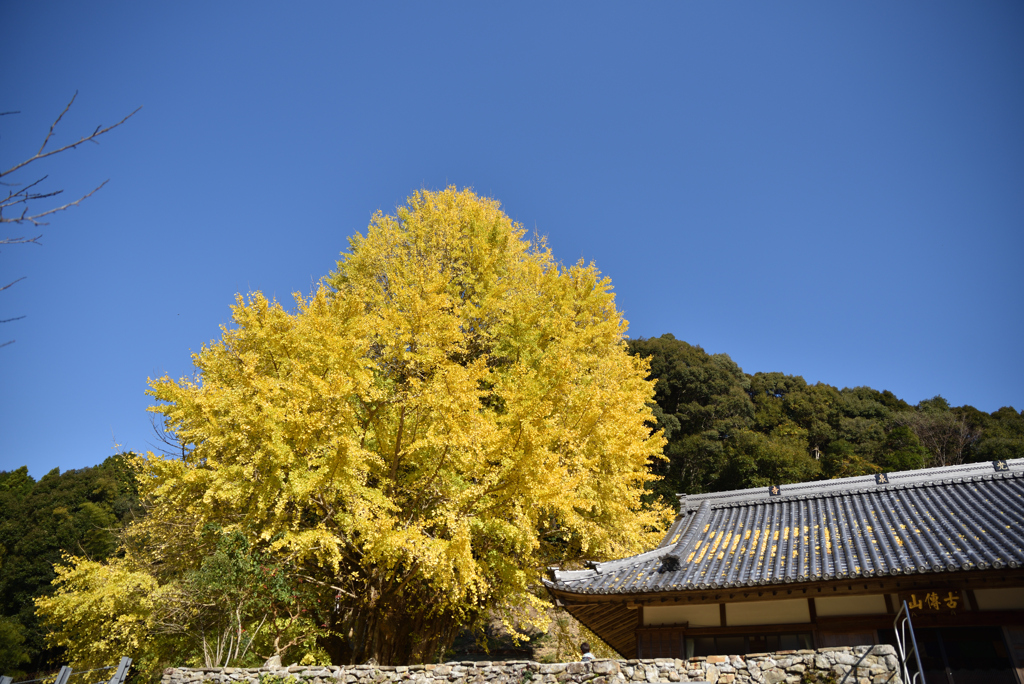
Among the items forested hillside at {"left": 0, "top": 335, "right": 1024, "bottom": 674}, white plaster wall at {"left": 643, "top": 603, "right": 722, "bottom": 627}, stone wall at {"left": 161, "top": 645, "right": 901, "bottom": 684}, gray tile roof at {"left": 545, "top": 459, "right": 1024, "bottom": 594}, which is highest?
forested hillside at {"left": 0, "top": 335, "right": 1024, "bottom": 674}

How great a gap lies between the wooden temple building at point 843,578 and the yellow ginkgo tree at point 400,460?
1.74 meters

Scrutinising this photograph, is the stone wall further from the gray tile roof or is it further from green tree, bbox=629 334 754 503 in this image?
green tree, bbox=629 334 754 503

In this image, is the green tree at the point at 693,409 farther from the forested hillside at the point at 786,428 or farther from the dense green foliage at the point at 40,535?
the dense green foliage at the point at 40,535

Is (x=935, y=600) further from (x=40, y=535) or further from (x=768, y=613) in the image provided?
(x=40, y=535)

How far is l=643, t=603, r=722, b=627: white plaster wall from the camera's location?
6.91 metres

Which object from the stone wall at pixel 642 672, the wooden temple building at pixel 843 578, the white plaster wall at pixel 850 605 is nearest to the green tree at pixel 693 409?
the wooden temple building at pixel 843 578

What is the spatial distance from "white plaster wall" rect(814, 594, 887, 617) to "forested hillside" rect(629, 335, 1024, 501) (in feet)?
57.4

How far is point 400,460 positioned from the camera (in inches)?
351

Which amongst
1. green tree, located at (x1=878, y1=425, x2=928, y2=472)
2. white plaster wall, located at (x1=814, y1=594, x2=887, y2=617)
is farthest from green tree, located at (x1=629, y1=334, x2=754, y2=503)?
white plaster wall, located at (x1=814, y1=594, x2=887, y2=617)

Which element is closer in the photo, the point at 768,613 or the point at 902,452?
the point at 768,613

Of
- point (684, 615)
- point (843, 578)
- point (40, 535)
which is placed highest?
point (40, 535)

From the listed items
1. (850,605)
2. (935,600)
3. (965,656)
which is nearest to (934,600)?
(935,600)

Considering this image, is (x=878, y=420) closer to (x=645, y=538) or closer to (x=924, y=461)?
(x=924, y=461)

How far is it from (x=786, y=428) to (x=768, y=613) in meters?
27.4
